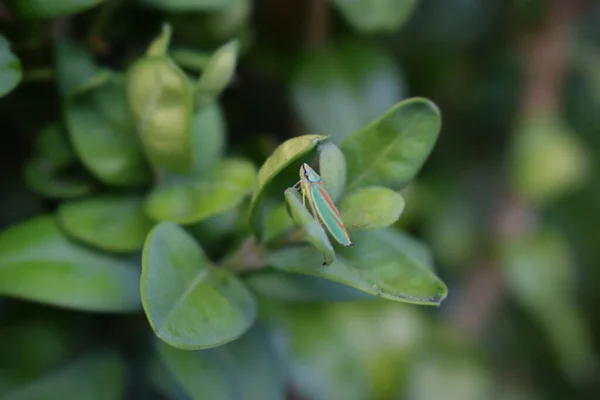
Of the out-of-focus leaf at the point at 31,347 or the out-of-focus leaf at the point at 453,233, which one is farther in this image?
the out-of-focus leaf at the point at 453,233

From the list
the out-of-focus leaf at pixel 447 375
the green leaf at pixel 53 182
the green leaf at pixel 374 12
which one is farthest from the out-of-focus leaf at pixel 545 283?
the green leaf at pixel 53 182

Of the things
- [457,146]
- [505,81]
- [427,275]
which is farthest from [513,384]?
[427,275]

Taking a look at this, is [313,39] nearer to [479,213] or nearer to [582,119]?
[479,213]

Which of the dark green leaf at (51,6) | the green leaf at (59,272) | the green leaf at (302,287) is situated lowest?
the green leaf at (302,287)

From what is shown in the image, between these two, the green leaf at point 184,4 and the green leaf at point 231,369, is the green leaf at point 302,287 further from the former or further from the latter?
the green leaf at point 184,4

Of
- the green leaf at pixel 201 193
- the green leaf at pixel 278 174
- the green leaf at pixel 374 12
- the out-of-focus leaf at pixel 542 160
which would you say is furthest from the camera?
the out-of-focus leaf at pixel 542 160

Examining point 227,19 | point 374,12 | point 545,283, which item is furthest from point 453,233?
point 227,19

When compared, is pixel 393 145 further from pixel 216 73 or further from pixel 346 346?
pixel 346 346
